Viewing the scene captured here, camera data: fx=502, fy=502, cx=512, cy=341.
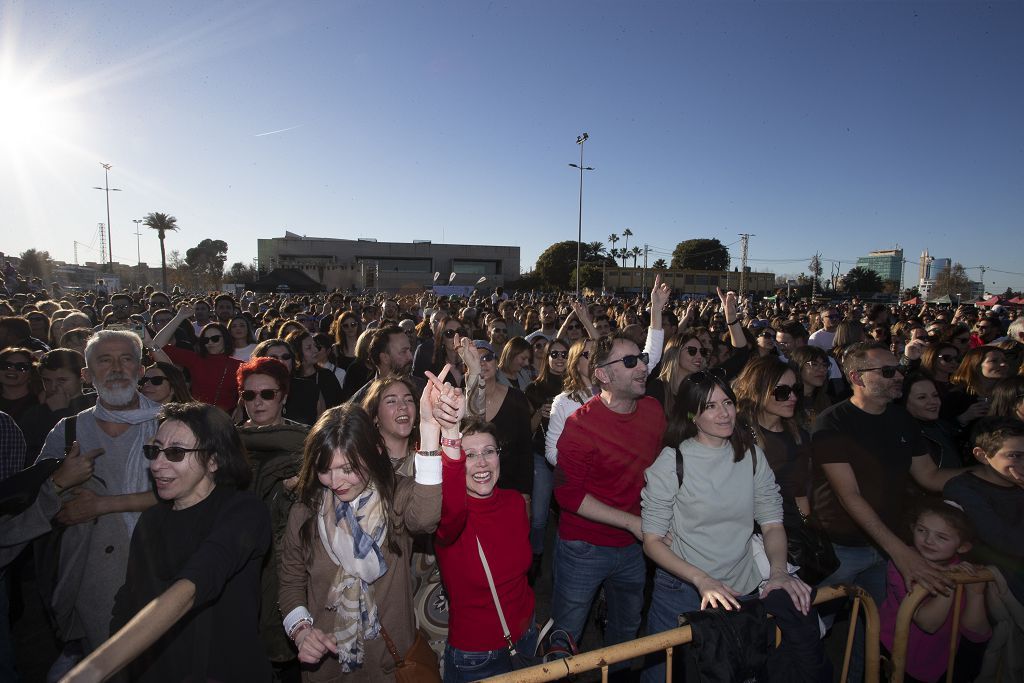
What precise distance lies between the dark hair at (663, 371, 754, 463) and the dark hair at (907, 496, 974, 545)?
1.09 meters

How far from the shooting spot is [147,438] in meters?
2.88

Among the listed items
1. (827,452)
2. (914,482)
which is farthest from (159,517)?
(914,482)

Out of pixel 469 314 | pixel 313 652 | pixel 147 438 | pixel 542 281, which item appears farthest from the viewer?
pixel 542 281

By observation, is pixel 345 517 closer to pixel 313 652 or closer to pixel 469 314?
Result: pixel 313 652

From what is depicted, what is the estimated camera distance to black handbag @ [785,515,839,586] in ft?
7.81

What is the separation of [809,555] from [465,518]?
165 cm

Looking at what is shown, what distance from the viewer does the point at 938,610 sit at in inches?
98.5

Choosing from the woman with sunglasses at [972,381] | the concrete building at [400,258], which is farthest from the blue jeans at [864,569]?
the concrete building at [400,258]

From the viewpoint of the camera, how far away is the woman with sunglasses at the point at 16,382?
386 cm

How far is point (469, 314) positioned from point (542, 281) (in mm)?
58303

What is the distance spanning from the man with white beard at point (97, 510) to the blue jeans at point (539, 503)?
2786 millimetres

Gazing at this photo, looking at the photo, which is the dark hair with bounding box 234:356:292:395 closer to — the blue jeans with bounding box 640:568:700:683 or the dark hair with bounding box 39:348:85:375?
the dark hair with bounding box 39:348:85:375

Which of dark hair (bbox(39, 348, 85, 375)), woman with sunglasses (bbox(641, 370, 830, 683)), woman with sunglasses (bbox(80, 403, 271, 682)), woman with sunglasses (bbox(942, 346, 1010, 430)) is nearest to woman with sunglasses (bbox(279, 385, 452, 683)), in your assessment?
woman with sunglasses (bbox(80, 403, 271, 682))

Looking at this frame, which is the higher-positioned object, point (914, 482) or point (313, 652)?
point (914, 482)
